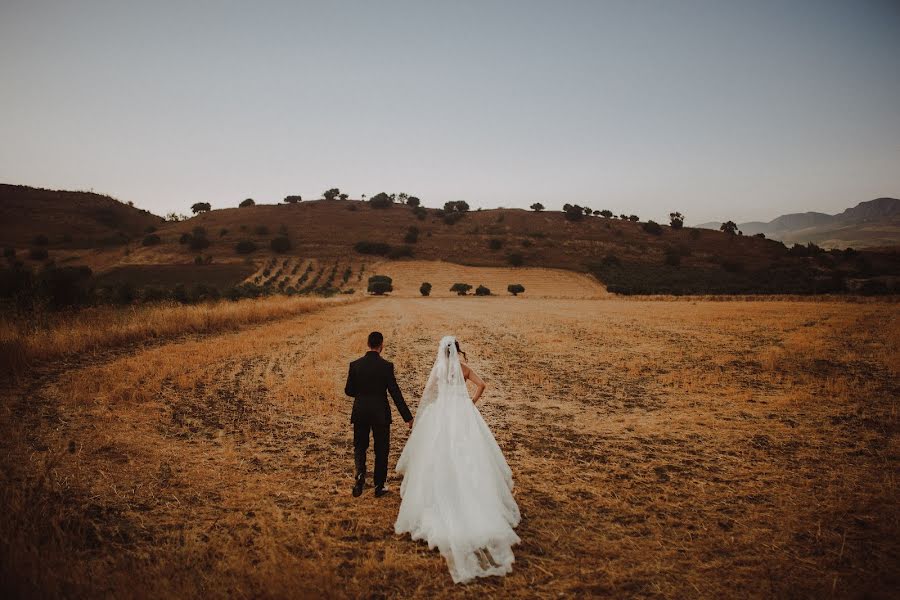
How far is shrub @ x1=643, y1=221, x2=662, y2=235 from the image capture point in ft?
364

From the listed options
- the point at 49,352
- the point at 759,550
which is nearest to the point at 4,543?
the point at 759,550

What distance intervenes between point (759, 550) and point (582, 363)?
10945 mm

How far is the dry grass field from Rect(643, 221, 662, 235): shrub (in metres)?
106

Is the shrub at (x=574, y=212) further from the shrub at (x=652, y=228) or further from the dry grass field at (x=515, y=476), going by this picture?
the dry grass field at (x=515, y=476)

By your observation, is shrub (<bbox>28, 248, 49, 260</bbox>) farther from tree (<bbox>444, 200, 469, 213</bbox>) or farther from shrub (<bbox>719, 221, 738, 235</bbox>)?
shrub (<bbox>719, 221, 738, 235</bbox>)

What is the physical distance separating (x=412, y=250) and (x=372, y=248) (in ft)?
28.8

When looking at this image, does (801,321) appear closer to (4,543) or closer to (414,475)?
(414,475)

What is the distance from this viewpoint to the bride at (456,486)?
4.51 meters

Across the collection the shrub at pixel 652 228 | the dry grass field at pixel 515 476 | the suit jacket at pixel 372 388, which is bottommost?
the dry grass field at pixel 515 476

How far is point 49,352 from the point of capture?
13.2 metres

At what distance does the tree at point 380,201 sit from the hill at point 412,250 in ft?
13.9

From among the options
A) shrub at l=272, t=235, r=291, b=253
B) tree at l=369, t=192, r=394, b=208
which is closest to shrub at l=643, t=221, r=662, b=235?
tree at l=369, t=192, r=394, b=208

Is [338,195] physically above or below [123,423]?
above

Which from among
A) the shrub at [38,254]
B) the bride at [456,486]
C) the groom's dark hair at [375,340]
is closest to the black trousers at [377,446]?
the bride at [456,486]
